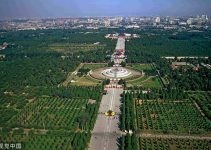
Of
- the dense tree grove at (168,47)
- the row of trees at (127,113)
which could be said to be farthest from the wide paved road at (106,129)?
the dense tree grove at (168,47)

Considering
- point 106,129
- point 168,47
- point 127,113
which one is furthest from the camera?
point 168,47

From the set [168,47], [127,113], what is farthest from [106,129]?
[168,47]

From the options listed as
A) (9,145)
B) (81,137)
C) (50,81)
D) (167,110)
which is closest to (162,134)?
(167,110)

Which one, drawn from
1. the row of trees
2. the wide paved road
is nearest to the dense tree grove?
the row of trees

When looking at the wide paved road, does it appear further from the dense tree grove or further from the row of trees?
the dense tree grove

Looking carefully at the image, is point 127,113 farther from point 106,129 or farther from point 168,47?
point 168,47

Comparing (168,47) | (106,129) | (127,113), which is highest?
(168,47)

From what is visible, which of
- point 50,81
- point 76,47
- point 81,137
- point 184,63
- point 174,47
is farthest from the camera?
point 76,47

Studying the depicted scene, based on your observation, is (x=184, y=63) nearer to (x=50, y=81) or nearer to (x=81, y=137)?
(x=50, y=81)
